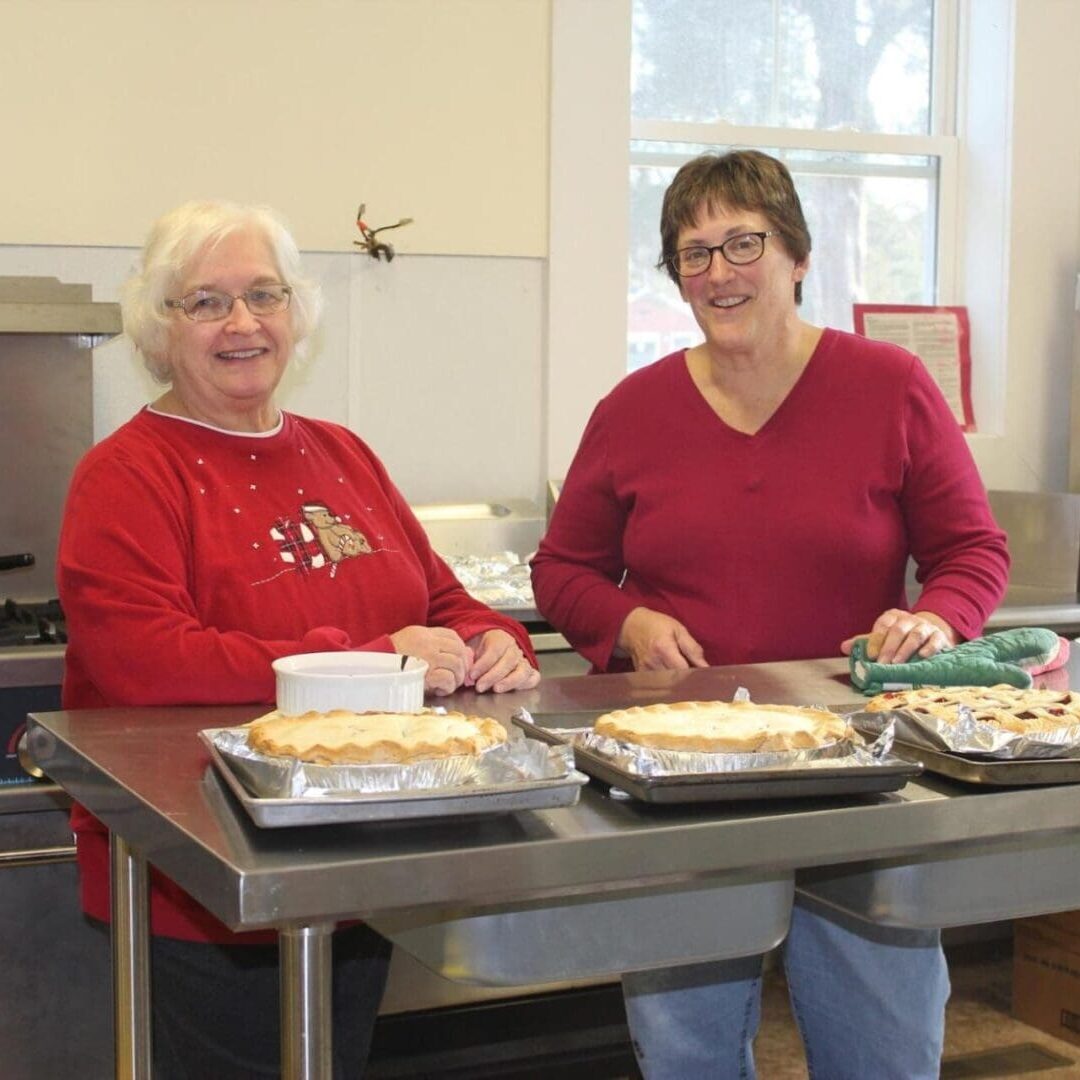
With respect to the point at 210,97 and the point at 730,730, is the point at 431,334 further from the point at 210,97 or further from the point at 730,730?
the point at 730,730

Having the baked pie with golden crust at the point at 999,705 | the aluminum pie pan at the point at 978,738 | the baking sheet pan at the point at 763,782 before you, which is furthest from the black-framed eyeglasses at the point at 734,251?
the baking sheet pan at the point at 763,782

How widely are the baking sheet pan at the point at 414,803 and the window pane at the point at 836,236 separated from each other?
2.50 metres

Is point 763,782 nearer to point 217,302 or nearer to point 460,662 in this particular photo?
point 460,662

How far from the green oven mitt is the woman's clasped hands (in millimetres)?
331

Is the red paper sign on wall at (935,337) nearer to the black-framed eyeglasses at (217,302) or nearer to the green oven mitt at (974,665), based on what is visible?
the green oven mitt at (974,665)

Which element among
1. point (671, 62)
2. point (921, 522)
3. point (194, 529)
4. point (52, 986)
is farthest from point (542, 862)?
point (671, 62)

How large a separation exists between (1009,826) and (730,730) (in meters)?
0.20

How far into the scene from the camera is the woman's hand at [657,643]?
1836mm

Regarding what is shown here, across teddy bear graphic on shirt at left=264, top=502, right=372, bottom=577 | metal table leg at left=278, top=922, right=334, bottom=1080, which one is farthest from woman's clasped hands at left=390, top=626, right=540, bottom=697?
metal table leg at left=278, top=922, right=334, bottom=1080

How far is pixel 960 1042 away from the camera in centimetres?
282

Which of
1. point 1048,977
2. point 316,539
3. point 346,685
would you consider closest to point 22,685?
point 316,539

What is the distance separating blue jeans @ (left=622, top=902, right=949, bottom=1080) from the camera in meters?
1.58

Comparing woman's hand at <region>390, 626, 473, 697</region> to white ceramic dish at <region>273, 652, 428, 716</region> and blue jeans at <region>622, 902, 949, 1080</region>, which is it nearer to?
white ceramic dish at <region>273, 652, 428, 716</region>

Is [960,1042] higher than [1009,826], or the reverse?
[1009,826]
